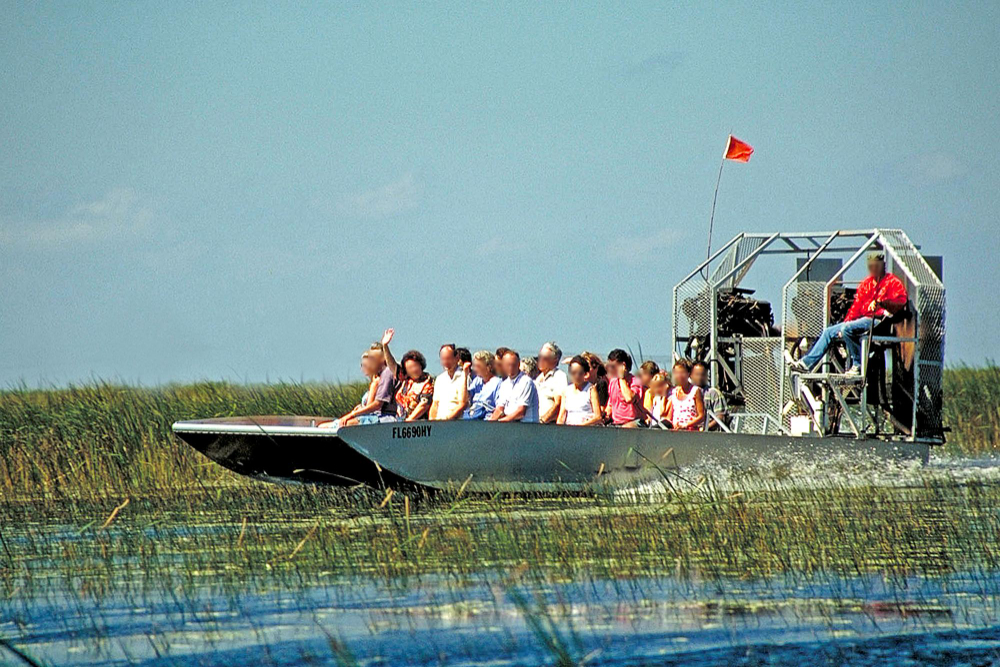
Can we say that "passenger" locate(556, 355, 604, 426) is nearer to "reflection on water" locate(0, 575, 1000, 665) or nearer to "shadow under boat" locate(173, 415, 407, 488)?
"shadow under boat" locate(173, 415, 407, 488)

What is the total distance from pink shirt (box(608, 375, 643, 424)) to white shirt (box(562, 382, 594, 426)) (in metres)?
0.40

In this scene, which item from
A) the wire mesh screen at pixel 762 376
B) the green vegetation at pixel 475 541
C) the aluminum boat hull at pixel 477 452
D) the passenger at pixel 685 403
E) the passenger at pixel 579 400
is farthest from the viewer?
the wire mesh screen at pixel 762 376

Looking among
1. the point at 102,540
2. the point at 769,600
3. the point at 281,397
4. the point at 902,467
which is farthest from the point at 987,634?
the point at 281,397

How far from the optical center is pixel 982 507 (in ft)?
40.2

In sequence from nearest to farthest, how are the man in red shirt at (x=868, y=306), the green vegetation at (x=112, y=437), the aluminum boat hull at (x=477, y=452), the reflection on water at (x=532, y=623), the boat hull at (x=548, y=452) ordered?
1. the reflection on water at (x=532, y=623)
2. the aluminum boat hull at (x=477, y=452)
3. the boat hull at (x=548, y=452)
4. the man in red shirt at (x=868, y=306)
5. the green vegetation at (x=112, y=437)

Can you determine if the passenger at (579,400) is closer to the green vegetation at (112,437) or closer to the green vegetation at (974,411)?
the green vegetation at (112,437)

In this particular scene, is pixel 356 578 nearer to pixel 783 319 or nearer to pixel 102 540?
pixel 102 540

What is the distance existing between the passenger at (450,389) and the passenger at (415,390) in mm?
172

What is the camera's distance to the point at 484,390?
567 inches

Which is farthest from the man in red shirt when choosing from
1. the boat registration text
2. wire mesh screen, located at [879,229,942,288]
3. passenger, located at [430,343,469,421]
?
the boat registration text

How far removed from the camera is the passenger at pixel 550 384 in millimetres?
14828

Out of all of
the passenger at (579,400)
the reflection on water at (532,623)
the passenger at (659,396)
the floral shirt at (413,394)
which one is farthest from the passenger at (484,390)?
the reflection on water at (532,623)

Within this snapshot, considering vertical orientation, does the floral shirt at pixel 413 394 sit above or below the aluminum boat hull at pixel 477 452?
above

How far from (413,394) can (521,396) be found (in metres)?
1.16
